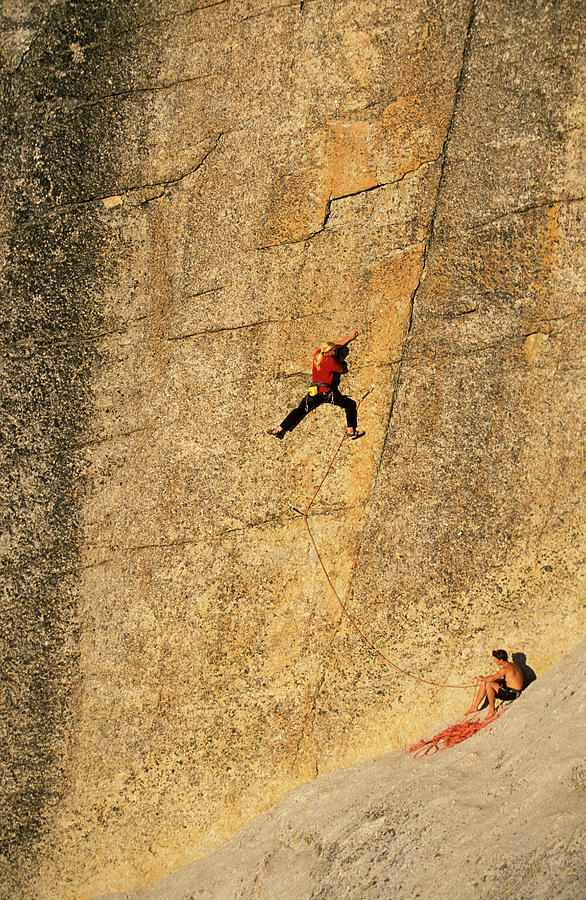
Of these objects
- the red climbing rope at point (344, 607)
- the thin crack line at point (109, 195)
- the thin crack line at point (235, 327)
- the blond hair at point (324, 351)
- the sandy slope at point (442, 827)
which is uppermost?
the thin crack line at point (109, 195)

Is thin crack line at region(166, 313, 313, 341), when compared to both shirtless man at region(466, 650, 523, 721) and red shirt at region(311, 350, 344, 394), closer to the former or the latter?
red shirt at region(311, 350, 344, 394)

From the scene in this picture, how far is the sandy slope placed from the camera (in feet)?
12.5

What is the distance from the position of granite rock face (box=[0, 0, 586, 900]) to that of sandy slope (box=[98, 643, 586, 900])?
20 centimetres

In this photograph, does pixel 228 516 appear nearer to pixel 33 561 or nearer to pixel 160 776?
pixel 33 561

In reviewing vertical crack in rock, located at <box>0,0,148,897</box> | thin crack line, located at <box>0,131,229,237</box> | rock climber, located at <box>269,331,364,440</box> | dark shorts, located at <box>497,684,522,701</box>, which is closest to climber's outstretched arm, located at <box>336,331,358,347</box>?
rock climber, located at <box>269,331,364,440</box>

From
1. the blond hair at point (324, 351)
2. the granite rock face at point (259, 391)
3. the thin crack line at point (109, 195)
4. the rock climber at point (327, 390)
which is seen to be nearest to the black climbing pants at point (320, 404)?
the rock climber at point (327, 390)

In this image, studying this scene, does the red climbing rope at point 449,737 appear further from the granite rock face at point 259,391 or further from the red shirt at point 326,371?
the red shirt at point 326,371

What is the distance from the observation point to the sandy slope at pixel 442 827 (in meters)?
3.82

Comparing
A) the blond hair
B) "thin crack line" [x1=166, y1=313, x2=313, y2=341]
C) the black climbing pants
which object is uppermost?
"thin crack line" [x1=166, y1=313, x2=313, y2=341]

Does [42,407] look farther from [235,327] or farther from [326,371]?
[326,371]

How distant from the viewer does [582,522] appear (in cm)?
475

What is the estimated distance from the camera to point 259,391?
17.1 feet

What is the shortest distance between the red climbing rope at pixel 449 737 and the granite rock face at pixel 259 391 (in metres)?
0.13

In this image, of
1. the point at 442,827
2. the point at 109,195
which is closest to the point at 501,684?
the point at 442,827
